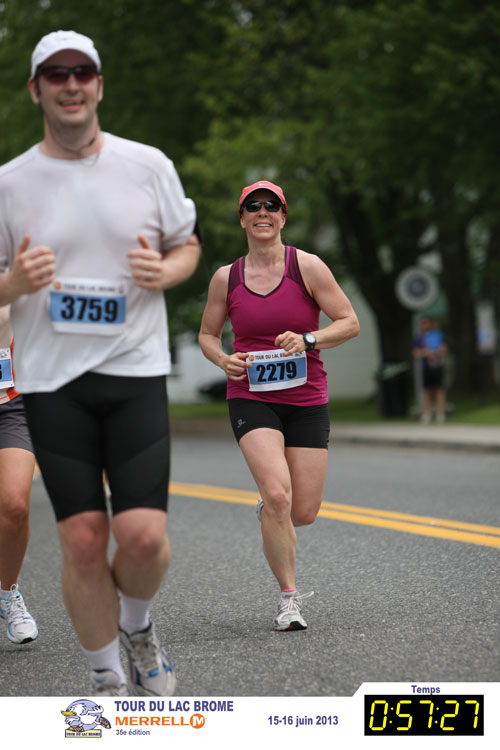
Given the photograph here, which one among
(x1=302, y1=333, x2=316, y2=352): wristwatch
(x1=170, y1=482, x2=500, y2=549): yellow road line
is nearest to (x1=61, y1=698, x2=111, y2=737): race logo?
(x1=302, y1=333, x2=316, y2=352): wristwatch

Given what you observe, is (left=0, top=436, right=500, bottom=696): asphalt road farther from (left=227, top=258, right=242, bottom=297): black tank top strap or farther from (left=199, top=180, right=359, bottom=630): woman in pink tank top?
(left=227, top=258, right=242, bottom=297): black tank top strap

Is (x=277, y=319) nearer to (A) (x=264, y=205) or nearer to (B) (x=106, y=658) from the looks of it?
(A) (x=264, y=205)

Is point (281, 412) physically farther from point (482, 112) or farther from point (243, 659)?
point (482, 112)

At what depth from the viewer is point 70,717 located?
362cm

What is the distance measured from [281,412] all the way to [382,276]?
853 inches

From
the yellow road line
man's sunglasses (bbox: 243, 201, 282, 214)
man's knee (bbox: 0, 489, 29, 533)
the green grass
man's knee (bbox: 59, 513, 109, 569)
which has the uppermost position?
man's sunglasses (bbox: 243, 201, 282, 214)

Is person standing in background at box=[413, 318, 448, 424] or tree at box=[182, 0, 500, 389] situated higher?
tree at box=[182, 0, 500, 389]

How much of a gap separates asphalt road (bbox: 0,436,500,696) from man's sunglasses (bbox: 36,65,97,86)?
2194mm

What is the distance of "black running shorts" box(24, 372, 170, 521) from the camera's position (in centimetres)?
355

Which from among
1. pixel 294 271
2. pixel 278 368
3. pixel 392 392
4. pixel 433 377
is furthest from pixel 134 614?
pixel 392 392

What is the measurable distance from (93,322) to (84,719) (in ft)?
4.22

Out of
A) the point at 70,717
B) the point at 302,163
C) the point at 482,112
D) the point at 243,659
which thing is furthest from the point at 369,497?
the point at 302,163

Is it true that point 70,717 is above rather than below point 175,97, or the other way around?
below

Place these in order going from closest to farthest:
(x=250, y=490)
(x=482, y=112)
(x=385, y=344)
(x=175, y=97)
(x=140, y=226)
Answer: (x=140, y=226), (x=250, y=490), (x=482, y=112), (x=175, y=97), (x=385, y=344)
